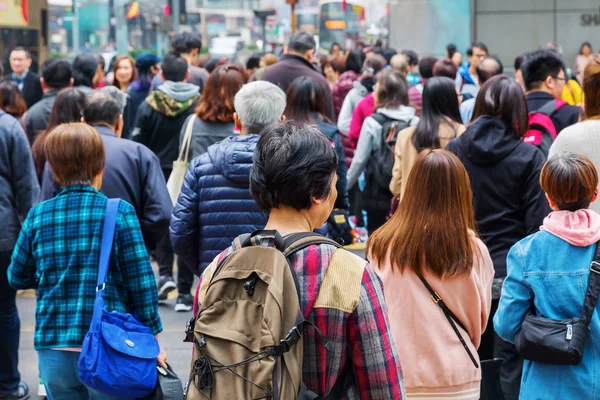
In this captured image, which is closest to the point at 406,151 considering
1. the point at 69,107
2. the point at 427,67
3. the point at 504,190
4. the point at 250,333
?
the point at 504,190

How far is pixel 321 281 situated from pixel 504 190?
9.60 ft

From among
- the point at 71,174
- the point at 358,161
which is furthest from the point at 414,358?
the point at 358,161

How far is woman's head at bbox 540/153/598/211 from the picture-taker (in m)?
4.00

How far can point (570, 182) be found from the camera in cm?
400

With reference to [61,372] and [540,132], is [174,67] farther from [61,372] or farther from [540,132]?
[61,372]

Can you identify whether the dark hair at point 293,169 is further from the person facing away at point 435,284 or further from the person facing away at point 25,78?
the person facing away at point 25,78

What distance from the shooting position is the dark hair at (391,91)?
7.83 m

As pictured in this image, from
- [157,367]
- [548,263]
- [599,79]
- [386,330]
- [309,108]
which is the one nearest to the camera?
[386,330]

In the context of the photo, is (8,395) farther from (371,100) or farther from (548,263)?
(371,100)

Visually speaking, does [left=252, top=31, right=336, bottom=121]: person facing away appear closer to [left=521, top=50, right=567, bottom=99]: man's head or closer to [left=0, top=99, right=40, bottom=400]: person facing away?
[left=521, top=50, right=567, bottom=99]: man's head

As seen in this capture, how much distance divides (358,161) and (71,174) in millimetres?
3754

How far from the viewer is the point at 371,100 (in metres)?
9.04

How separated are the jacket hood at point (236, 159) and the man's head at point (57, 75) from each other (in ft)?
12.9

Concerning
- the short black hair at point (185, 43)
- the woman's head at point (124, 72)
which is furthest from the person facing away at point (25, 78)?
the short black hair at point (185, 43)
